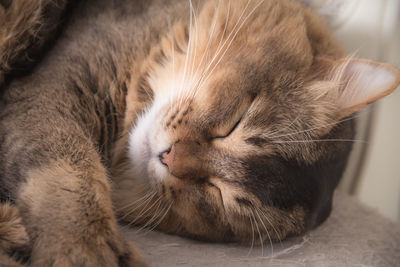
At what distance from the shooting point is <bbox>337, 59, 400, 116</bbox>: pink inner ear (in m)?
1.40

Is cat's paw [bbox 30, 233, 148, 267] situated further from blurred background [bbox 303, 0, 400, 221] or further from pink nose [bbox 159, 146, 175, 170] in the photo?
blurred background [bbox 303, 0, 400, 221]

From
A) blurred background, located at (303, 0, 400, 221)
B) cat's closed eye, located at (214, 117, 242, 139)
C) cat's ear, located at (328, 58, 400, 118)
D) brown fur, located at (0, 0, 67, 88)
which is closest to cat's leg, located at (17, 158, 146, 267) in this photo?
cat's closed eye, located at (214, 117, 242, 139)

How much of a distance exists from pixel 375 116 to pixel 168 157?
1.49 m

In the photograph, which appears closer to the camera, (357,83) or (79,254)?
(79,254)

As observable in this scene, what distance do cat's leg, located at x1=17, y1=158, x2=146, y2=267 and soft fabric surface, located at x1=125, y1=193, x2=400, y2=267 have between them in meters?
0.19

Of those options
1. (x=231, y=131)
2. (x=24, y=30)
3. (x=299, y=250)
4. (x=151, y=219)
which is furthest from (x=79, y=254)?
(x=24, y=30)

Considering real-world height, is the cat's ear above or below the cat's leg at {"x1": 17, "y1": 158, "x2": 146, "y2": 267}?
above

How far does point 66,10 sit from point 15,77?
18.0 inches

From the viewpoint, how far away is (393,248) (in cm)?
156

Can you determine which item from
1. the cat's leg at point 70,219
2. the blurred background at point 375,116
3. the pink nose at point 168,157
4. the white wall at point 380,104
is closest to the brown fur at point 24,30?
the cat's leg at point 70,219

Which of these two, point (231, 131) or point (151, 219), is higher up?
Result: point (231, 131)

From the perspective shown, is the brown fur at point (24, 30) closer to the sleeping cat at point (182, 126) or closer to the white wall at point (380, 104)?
the sleeping cat at point (182, 126)

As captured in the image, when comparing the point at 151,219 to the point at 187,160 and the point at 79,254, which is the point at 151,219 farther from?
the point at 79,254

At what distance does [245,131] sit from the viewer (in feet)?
4.49
